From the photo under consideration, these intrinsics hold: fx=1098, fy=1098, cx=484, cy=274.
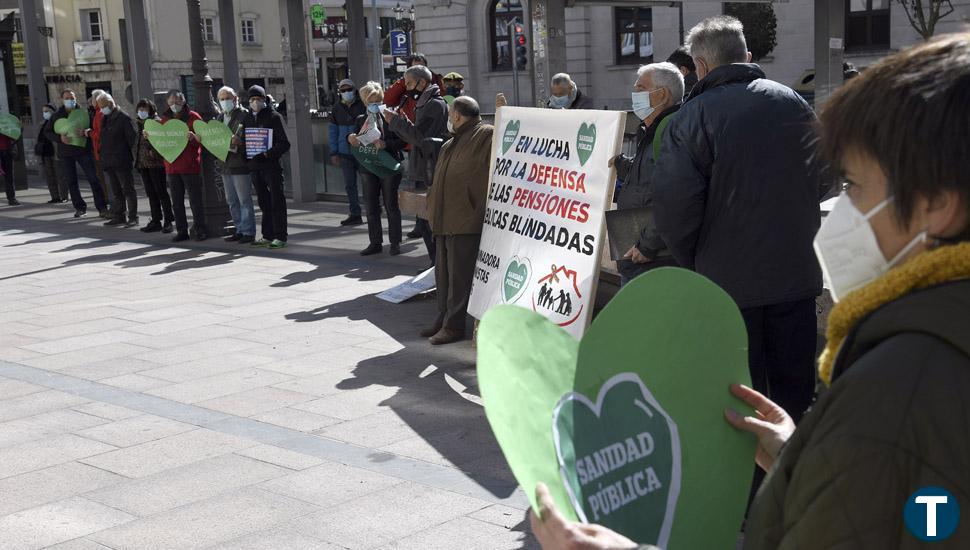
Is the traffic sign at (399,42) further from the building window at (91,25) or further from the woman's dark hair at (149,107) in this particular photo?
the woman's dark hair at (149,107)

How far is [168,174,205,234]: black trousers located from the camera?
44.9 feet

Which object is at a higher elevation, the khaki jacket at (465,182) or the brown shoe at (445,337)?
the khaki jacket at (465,182)

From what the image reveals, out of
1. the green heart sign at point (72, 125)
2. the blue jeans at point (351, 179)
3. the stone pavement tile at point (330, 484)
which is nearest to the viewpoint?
the stone pavement tile at point (330, 484)

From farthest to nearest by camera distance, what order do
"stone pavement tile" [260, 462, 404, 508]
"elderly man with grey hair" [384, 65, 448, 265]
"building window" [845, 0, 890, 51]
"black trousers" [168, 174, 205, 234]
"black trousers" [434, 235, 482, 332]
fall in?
"building window" [845, 0, 890, 51], "black trousers" [168, 174, 205, 234], "elderly man with grey hair" [384, 65, 448, 265], "black trousers" [434, 235, 482, 332], "stone pavement tile" [260, 462, 404, 508]

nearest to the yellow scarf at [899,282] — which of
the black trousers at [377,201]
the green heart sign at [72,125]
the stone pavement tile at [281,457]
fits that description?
the stone pavement tile at [281,457]

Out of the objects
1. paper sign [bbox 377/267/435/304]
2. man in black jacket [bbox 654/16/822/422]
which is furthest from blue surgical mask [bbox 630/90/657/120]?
paper sign [bbox 377/267/435/304]

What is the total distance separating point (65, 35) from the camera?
171 ft

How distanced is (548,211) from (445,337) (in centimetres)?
175

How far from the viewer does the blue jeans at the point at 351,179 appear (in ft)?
46.0

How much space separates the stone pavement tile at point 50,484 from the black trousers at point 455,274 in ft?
10.1

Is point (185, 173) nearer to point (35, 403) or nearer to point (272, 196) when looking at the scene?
point (272, 196)

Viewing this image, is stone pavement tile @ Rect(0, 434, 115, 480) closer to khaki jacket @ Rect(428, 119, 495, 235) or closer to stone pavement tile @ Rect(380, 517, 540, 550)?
stone pavement tile @ Rect(380, 517, 540, 550)

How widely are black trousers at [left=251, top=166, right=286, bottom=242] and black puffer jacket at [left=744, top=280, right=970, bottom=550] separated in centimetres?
1163

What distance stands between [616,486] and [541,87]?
11126 millimetres
